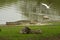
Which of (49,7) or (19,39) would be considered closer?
(19,39)

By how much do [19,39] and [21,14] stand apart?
53.5 ft

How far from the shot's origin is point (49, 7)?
104 ft

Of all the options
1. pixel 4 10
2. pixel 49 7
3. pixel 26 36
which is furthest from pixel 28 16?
pixel 26 36

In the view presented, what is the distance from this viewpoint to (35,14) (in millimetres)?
27406

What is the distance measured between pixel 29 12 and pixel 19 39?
58.6 ft

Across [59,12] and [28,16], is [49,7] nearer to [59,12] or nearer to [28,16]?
[59,12]

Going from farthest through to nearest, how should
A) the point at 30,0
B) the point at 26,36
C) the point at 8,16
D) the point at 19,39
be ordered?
the point at 30,0
the point at 8,16
the point at 26,36
the point at 19,39

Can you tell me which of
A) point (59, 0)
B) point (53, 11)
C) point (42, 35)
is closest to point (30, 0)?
point (59, 0)

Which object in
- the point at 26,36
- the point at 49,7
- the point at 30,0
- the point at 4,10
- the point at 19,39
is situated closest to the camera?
the point at 19,39

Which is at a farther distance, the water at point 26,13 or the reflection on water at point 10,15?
the water at point 26,13

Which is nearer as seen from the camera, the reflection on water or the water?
the reflection on water

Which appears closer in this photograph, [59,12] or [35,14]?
[35,14]

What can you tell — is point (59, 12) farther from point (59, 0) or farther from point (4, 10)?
point (59, 0)

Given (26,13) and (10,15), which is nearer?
(10,15)
